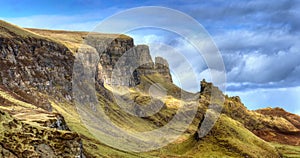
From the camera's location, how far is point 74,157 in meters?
172

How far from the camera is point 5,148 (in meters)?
147

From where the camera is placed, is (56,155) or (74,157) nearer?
(56,155)

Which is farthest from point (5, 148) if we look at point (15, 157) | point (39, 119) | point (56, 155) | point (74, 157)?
point (39, 119)

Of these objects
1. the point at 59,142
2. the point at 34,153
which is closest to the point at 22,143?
the point at 34,153

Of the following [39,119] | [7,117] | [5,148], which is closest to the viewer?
[5,148]

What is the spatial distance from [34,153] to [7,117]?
858 inches

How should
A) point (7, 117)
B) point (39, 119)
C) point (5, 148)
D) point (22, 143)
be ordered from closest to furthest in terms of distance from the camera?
1. point (5, 148)
2. point (22, 143)
3. point (7, 117)
4. point (39, 119)

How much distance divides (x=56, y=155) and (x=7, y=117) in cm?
2481

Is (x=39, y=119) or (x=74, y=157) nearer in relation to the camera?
(x=74, y=157)

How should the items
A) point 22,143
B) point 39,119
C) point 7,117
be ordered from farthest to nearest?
1. point 39,119
2. point 7,117
3. point 22,143

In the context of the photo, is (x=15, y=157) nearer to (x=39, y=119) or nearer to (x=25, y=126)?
(x=25, y=126)

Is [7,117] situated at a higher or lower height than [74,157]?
higher

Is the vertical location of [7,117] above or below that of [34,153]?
above

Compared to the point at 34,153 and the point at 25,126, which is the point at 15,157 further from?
the point at 25,126
